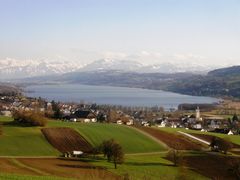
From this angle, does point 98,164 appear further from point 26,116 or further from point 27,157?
point 26,116

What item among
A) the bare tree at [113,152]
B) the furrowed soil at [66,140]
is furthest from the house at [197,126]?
the bare tree at [113,152]

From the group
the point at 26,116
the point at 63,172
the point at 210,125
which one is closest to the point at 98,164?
the point at 63,172

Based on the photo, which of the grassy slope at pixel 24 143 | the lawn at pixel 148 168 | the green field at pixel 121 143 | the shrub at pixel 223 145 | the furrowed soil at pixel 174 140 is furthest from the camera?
the furrowed soil at pixel 174 140

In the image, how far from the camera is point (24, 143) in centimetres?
5066

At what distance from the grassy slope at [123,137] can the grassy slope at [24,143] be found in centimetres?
544

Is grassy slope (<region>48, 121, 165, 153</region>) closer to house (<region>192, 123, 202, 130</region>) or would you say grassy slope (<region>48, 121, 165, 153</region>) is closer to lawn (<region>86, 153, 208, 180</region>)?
lawn (<region>86, 153, 208, 180</region>)

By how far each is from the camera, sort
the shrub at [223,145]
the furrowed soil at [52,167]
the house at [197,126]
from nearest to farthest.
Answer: the furrowed soil at [52,167] → the shrub at [223,145] → the house at [197,126]

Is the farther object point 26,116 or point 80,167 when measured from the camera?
point 26,116

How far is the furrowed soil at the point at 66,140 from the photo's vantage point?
165 ft

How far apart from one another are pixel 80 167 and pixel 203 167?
11.1 metres

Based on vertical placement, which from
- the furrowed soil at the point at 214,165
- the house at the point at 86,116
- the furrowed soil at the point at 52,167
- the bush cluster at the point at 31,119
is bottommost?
the furrowed soil at the point at 214,165

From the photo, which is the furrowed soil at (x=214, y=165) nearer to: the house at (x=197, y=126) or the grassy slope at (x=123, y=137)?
the grassy slope at (x=123, y=137)

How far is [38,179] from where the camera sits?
740 inches

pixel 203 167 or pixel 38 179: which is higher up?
pixel 38 179
